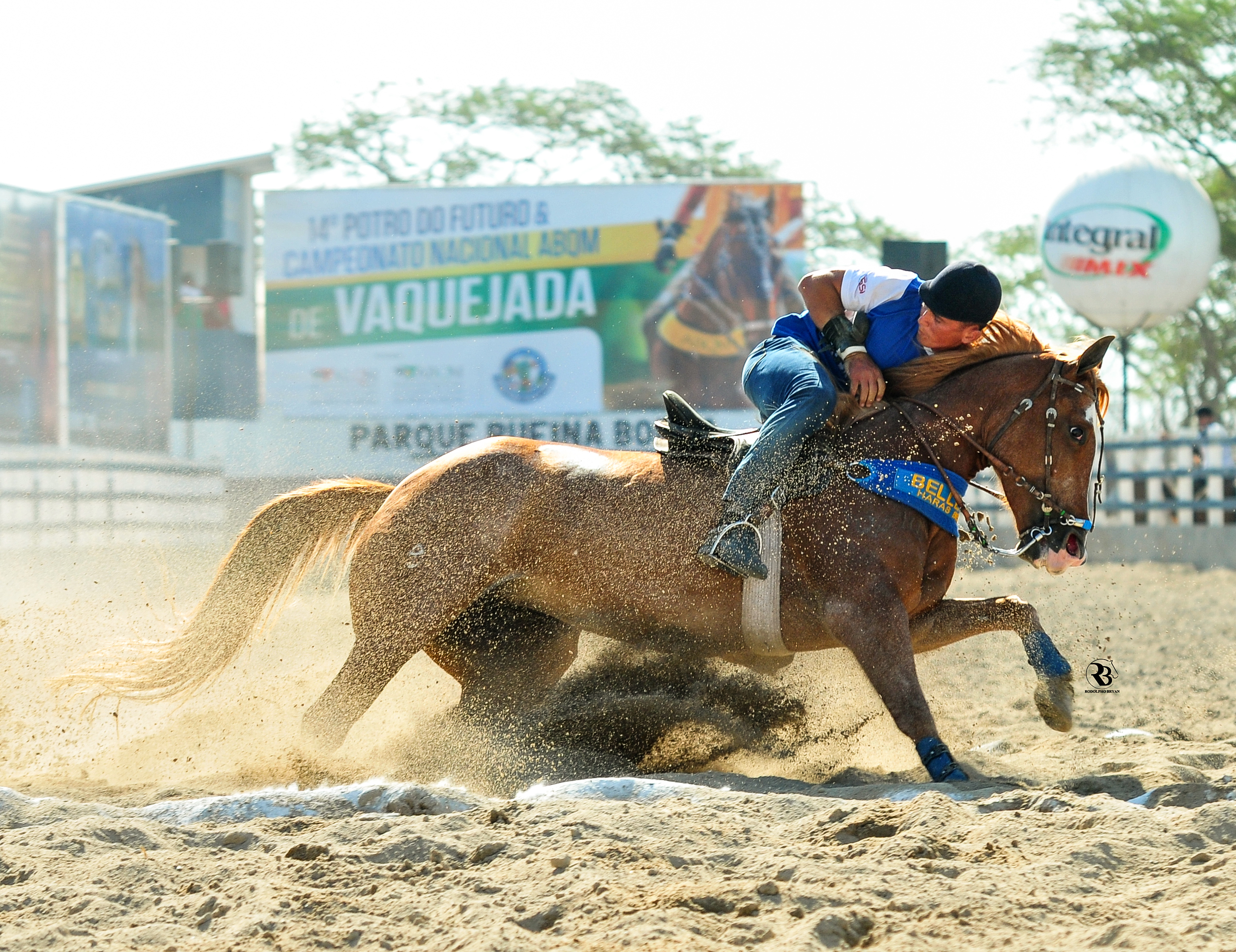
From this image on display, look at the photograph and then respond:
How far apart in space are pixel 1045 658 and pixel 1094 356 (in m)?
1.02

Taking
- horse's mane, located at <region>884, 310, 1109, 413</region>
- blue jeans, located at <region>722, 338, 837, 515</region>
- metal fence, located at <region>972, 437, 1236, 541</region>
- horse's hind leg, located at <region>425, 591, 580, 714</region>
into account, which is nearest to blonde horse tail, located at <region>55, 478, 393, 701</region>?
horse's hind leg, located at <region>425, 591, 580, 714</region>

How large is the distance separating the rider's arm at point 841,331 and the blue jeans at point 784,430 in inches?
4.2

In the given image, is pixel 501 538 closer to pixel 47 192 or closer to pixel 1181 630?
pixel 1181 630

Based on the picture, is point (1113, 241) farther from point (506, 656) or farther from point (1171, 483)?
point (506, 656)

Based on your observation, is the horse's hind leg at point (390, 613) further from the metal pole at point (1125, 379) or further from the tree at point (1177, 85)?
the tree at point (1177, 85)

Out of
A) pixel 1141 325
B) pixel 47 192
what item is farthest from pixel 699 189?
pixel 47 192

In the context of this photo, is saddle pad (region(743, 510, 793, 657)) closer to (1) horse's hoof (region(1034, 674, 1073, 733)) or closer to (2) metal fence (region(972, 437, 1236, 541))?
(1) horse's hoof (region(1034, 674, 1073, 733))

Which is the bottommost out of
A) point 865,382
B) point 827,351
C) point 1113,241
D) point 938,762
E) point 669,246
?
point 938,762

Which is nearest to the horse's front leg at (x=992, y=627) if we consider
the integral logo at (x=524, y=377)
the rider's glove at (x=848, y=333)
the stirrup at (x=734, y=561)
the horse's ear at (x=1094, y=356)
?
the stirrup at (x=734, y=561)

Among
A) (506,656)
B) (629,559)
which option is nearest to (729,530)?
(629,559)

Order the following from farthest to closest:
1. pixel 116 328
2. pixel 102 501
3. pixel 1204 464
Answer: pixel 116 328 → pixel 1204 464 → pixel 102 501

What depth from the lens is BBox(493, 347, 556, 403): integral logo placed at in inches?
742

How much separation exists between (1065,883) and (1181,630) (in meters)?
6.49

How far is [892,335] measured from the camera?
4.21 m
